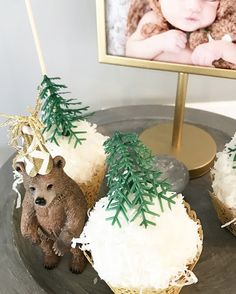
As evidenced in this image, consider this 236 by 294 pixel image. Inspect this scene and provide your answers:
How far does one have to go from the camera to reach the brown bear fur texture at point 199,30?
0.65 metres

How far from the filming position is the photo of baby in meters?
0.65

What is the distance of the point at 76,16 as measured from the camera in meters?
0.84

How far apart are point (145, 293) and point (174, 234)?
8 cm

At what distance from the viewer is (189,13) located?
661 millimetres

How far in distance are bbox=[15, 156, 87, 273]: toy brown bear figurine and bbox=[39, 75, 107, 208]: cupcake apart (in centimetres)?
6

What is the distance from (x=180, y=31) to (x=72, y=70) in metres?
0.32

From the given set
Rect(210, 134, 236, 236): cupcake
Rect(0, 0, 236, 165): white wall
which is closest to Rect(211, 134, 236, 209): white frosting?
Rect(210, 134, 236, 236): cupcake

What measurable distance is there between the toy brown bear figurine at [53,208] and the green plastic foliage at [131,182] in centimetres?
8

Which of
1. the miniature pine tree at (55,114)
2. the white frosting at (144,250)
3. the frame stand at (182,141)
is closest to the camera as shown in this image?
the white frosting at (144,250)

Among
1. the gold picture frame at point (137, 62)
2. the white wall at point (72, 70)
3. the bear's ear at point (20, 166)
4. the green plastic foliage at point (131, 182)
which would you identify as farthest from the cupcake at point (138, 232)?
the white wall at point (72, 70)

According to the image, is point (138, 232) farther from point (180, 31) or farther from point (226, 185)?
point (180, 31)

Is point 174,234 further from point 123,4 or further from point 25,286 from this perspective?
point 123,4

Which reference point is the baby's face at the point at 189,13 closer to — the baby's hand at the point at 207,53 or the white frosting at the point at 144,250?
the baby's hand at the point at 207,53

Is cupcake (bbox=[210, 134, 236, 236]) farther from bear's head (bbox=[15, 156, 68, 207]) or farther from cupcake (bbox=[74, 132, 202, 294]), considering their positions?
bear's head (bbox=[15, 156, 68, 207])
